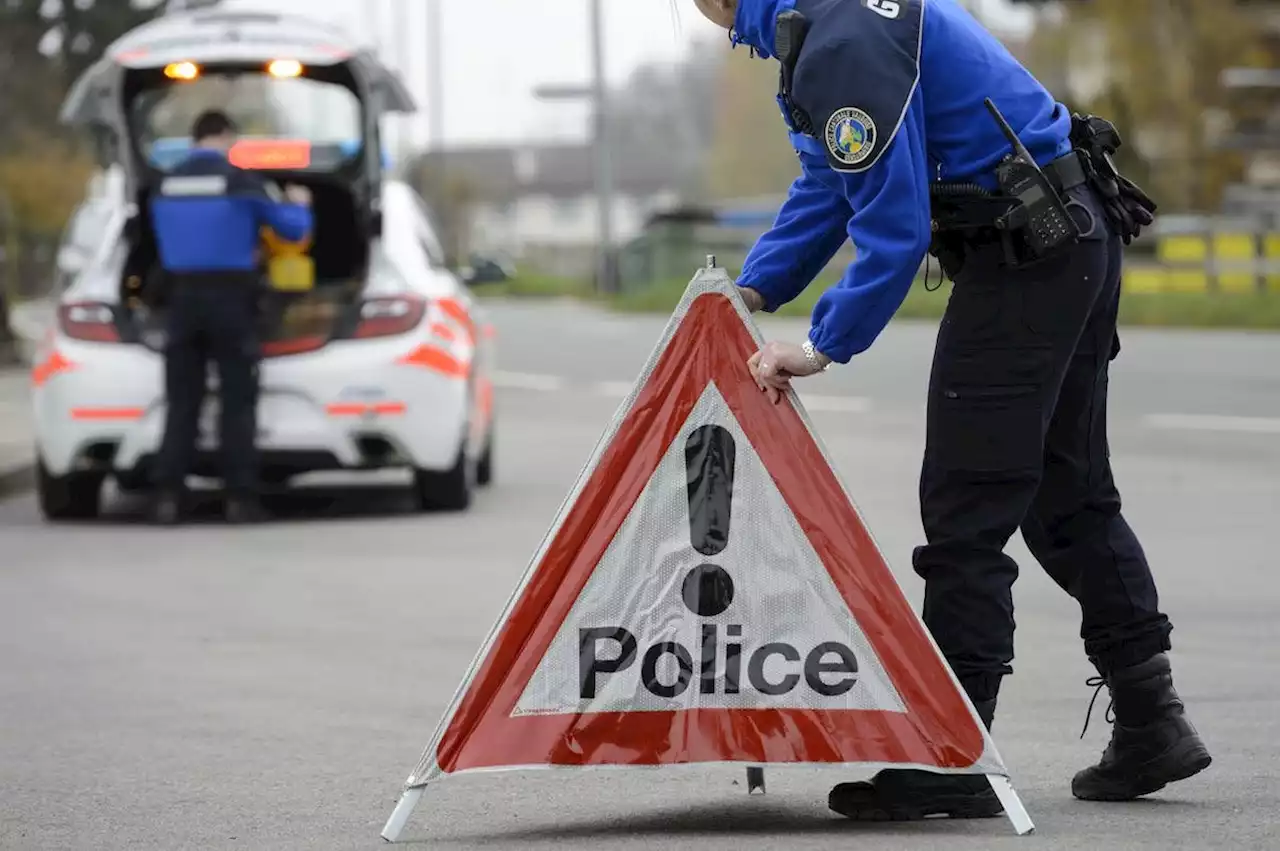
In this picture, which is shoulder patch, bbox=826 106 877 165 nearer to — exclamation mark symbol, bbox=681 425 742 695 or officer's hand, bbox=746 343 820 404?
officer's hand, bbox=746 343 820 404

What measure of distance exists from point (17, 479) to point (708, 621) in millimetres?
10055

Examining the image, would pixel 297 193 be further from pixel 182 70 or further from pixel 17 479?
pixel 17 479

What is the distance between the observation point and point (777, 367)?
5102mm

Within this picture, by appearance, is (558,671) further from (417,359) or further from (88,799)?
(417,359)

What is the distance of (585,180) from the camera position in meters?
171

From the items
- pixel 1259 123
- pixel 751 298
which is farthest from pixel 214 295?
pixel 1259 123

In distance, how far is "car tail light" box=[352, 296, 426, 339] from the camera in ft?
40.5

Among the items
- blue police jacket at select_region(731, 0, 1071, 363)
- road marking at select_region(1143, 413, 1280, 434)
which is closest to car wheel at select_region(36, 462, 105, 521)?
road marking at select_region(1143, 413, 1280, 434)

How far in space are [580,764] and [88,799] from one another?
1404mm

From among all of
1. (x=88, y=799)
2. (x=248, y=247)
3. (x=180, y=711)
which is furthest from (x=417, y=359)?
(x=88, y=799)

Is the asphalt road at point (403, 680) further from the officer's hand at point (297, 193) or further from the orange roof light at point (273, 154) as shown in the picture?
the orange roof light at point (273, 154)

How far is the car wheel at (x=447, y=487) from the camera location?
12586 millimetres

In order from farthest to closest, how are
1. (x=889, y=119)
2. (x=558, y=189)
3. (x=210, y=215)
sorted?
(x=558, y=189) → (x=210, y=215) → (x=889, y=119)

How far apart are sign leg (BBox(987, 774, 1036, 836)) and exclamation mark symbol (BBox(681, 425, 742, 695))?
53 cm
